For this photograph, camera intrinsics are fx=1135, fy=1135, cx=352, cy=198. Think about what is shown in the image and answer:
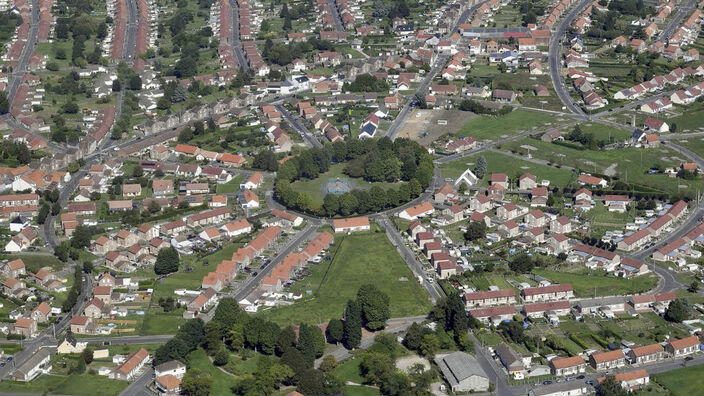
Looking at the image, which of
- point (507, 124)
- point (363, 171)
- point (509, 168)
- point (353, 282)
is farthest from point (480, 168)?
point (353, 282)

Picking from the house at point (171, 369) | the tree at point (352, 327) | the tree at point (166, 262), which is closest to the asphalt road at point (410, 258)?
the tree at point (352, 327)

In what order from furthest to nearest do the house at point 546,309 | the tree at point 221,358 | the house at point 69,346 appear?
the house at point 546,309 → the house at point 69,346 → the tree at point 221,358

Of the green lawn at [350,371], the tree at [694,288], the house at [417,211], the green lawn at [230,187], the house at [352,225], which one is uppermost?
the green lawn at [350,371]

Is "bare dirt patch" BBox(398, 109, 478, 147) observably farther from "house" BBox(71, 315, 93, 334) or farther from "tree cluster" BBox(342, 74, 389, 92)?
"house" BBox(71, 315, 93, 334)

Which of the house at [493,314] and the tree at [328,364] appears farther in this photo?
the house at [493,314]

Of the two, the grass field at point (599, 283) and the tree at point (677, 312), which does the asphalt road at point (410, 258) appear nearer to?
the grass field at point (599, 283)

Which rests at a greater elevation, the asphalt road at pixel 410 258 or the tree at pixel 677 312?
the tree at pixel 677 312

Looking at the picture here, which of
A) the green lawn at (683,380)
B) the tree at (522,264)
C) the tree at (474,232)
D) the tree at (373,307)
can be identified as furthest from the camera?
the tree at (474,232)

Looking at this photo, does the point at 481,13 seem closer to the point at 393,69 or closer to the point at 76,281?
the point at 393,69
